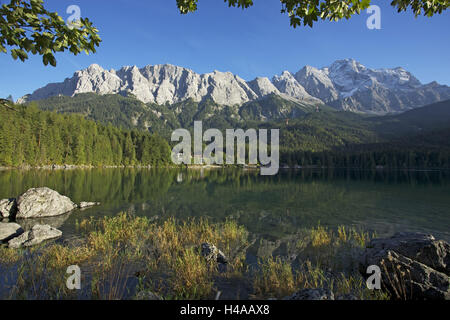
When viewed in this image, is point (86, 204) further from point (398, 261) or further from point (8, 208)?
point (398, 261)

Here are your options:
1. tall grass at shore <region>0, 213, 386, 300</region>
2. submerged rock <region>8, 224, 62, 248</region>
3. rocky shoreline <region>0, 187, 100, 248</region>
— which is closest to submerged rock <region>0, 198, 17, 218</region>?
rocky shoreline <region>0, 187, 100, 248</region>

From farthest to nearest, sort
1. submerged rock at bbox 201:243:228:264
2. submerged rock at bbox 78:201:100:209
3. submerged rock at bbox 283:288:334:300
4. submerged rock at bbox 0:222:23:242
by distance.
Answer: submerged rock at bbox 78:201:100:209 < submerged rock at bbox 0:222:23:242 < submerged rock at bbox 201:243:228:264 < submerged rock at bbox 283:288:334:300

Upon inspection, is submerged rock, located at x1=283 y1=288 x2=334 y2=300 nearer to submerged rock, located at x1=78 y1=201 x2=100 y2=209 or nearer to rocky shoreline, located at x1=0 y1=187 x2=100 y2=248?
rocky shoreline, located at x1=0 y1=187 x2=100 y2=248

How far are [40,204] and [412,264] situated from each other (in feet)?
88.5

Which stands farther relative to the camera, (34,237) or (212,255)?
(34,237)

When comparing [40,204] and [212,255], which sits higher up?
[40,204]

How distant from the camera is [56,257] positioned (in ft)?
35.1

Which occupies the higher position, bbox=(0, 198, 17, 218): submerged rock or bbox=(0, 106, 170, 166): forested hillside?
bbox=(0, 106, 170, 166): forested hillside

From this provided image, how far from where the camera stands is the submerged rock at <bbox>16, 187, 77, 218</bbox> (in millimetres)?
20094

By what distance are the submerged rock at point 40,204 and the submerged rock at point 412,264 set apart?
24.8 metres

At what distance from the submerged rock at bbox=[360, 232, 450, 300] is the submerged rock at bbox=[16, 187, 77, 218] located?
24822 millimetres

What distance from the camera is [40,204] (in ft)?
68.7

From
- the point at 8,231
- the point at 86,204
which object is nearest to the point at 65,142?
the point at 86,204
